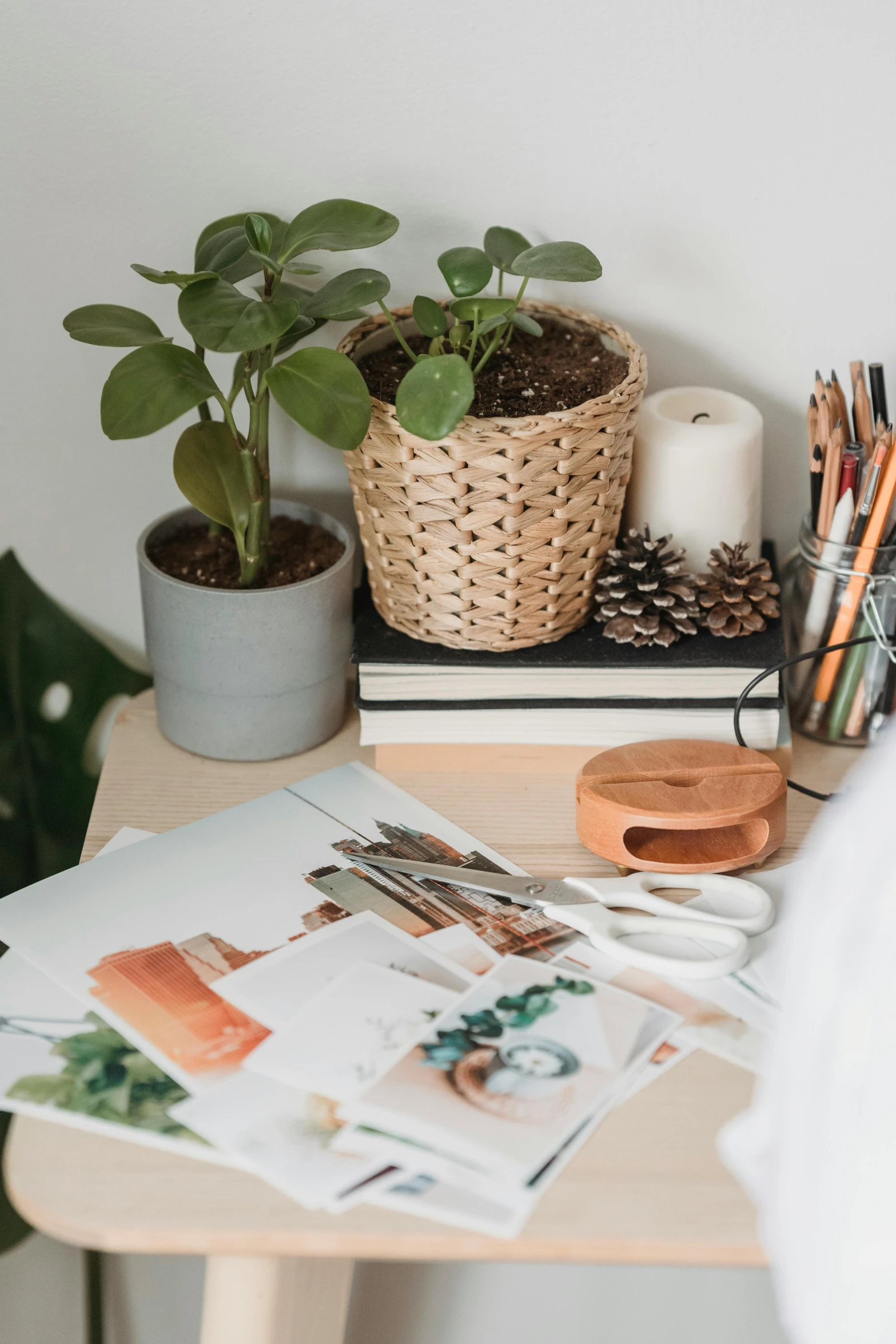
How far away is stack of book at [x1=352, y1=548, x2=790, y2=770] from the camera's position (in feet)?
2.33

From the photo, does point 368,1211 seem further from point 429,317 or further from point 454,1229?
point 429,317

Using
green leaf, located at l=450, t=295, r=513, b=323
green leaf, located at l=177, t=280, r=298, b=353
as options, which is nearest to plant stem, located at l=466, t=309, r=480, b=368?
green leaf, located at l=450, t=295, r=513, b=323

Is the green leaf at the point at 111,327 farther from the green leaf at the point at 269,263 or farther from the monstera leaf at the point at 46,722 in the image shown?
the monstera leaf at the point at 46,722

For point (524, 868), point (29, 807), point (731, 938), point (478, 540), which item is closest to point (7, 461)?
point (29, 807)

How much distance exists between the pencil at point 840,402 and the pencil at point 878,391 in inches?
0.7

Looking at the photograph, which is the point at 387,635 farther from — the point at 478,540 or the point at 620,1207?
the point at 620,1207

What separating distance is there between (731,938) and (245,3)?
1.98 ft

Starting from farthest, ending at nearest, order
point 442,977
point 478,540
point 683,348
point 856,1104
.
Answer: point 683,348
point 478,540
point 442,977
point 856,1104

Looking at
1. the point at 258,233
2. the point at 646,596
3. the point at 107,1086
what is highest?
the point at 258,233

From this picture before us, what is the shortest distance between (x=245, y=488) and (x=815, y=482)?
35 centimetres

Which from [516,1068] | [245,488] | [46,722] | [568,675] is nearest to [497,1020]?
[516,1068]

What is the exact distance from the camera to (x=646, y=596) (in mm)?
725

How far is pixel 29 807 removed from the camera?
2.81 ft

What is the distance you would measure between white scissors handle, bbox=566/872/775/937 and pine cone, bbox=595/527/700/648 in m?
0.16
